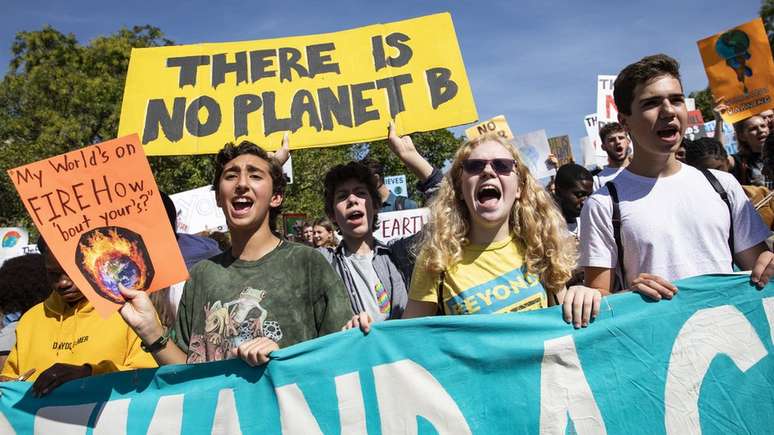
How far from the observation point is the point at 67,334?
2811 mm

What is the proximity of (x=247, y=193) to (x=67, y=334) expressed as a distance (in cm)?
107

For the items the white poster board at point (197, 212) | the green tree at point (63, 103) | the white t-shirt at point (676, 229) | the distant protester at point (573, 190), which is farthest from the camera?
the green tree at point (63, 103)

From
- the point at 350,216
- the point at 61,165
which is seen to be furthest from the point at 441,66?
the point at 61,165

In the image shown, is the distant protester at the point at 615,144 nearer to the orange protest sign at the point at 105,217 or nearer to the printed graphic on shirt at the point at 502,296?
the printed graphic on shirt at the point at 502,296

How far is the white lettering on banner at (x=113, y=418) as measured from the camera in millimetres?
2574

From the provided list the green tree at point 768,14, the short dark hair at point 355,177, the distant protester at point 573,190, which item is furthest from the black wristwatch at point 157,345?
the green tree at point 768,14

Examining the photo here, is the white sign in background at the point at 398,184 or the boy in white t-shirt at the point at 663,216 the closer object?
the boy in white t-shirt at the point at 663,216

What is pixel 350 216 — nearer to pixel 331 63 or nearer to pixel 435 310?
pixel 435 310

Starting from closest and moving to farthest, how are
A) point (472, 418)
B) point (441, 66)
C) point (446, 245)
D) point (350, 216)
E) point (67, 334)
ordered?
point (472, 418), point (446, 245), point (67, 334), point (350, 216), point (441, 66)

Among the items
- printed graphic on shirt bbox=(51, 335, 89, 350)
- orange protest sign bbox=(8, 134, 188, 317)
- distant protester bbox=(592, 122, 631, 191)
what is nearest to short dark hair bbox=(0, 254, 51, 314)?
printed graphic on shirt bbox=(51, 335, 89, 350)

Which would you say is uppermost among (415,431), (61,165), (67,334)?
(61,165)

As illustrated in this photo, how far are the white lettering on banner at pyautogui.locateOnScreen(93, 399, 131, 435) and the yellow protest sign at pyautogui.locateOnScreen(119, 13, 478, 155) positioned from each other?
1755 mm

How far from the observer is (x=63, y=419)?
2.62m

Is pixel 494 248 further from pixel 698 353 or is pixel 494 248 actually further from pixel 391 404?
pixel 698 353
